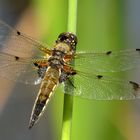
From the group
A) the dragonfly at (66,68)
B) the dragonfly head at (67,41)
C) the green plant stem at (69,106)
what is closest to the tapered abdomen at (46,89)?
the dragonfly at (66,68)

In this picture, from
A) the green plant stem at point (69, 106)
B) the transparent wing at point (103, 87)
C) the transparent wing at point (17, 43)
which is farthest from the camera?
the transparent wing at point (17, 43)

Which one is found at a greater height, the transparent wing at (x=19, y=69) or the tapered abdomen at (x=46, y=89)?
the transparent wing at (x=19, y=69)

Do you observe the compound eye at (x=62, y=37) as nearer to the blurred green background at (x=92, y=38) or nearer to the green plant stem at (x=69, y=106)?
the blurred green background at (x=92, y=38)

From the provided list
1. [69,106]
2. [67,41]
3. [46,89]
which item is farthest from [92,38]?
[69,106]

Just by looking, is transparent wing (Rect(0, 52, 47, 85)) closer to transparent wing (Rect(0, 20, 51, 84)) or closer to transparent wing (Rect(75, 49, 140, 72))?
transparent wing (Rect(0, 20, 51, 84))

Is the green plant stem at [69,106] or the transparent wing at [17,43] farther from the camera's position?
the transparent wing at [17,43]

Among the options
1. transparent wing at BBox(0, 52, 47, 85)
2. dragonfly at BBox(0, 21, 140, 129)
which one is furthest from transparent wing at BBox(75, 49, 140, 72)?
transparent wing at BBox(0, 52, 47, 85)

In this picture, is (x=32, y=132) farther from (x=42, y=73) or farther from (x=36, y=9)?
(x=42, y=73)

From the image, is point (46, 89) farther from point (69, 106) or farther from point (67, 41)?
point (69, 106)

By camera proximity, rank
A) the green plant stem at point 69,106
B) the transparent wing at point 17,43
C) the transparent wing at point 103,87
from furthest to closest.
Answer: the transparent wing at point 17,43 < the transparent wing at point 103,87 < the green plant stem at point 69,106
